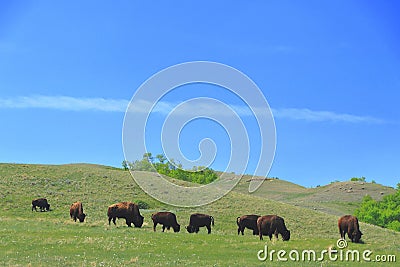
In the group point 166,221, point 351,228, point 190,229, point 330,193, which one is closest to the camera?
point 351,228

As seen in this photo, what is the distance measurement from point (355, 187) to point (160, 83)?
106m

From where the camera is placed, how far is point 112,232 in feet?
102

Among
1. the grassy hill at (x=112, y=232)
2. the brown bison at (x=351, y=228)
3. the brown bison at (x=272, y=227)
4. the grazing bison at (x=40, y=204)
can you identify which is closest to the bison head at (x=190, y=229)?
the grassy hill at (x=112, y=232)

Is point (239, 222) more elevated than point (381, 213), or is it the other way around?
point (381, 213)

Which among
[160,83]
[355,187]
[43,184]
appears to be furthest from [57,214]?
[355,187]

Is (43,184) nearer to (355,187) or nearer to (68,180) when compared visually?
(68,180)

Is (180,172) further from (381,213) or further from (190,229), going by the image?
(190,229)

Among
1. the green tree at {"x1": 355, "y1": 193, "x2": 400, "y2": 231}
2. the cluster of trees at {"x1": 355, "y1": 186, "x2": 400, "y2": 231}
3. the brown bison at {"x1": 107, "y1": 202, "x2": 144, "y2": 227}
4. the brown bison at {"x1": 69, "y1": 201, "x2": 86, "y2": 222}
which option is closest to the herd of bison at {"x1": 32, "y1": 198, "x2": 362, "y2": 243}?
the brown bison at {"x1": 107, "y1": 202, "x2": 144, "y2": 227}

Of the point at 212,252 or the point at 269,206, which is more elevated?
the point at 269,206

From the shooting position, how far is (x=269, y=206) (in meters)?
68.4

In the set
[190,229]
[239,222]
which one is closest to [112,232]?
[190,229]

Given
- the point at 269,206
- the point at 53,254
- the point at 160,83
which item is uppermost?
the point at 160,83

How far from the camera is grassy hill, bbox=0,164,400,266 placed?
22.3m

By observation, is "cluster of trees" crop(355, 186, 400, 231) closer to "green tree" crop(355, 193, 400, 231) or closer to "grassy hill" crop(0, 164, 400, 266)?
"green tree" crop(355, 193, 400, 231)
